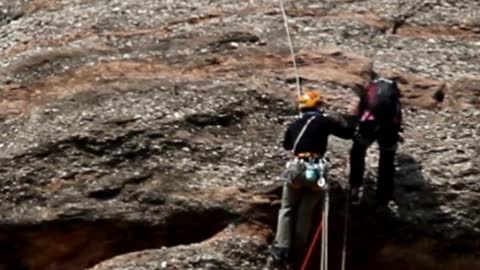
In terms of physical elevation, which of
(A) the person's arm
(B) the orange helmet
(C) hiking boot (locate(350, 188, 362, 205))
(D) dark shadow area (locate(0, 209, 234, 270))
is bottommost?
(D) dark shadow area (locate(0, 209, 234, 270))

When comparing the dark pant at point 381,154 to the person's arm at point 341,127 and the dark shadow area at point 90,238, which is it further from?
the dark shadow area at point 90,238

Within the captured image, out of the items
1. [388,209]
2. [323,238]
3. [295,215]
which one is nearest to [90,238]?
[295,215]

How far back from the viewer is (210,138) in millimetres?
17062

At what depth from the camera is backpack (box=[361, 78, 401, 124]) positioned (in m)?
16.1

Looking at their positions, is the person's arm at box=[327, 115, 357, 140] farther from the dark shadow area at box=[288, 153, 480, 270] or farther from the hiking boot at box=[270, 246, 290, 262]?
the hiking boot at box=[270, 246, 290, 262]

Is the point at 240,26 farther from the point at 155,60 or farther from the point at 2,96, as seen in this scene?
the point at 2,96

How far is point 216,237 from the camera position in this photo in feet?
53.6

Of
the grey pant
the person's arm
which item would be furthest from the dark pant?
the grey pant

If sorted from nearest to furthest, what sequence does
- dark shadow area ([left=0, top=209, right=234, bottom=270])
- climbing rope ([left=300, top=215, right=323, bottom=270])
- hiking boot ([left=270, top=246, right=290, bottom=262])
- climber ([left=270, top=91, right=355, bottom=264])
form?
climber ([left=270, top=91, right=355, bottom=264]) < hiking boot ([left=270, top=246, right=290, bottom=262]) < climbing rope ([left=300, top=215, right=323, bottom=270]) < dark shadow area ([left=0, top=209, right=234, bottom=270])

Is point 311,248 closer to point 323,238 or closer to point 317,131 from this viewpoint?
point 323,238

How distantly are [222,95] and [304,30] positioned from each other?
7.13ft

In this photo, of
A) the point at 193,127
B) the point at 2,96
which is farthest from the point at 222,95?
the point at 2,96

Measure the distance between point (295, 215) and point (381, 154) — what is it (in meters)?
1.39

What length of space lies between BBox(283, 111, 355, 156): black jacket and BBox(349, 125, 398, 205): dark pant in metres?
0.18
